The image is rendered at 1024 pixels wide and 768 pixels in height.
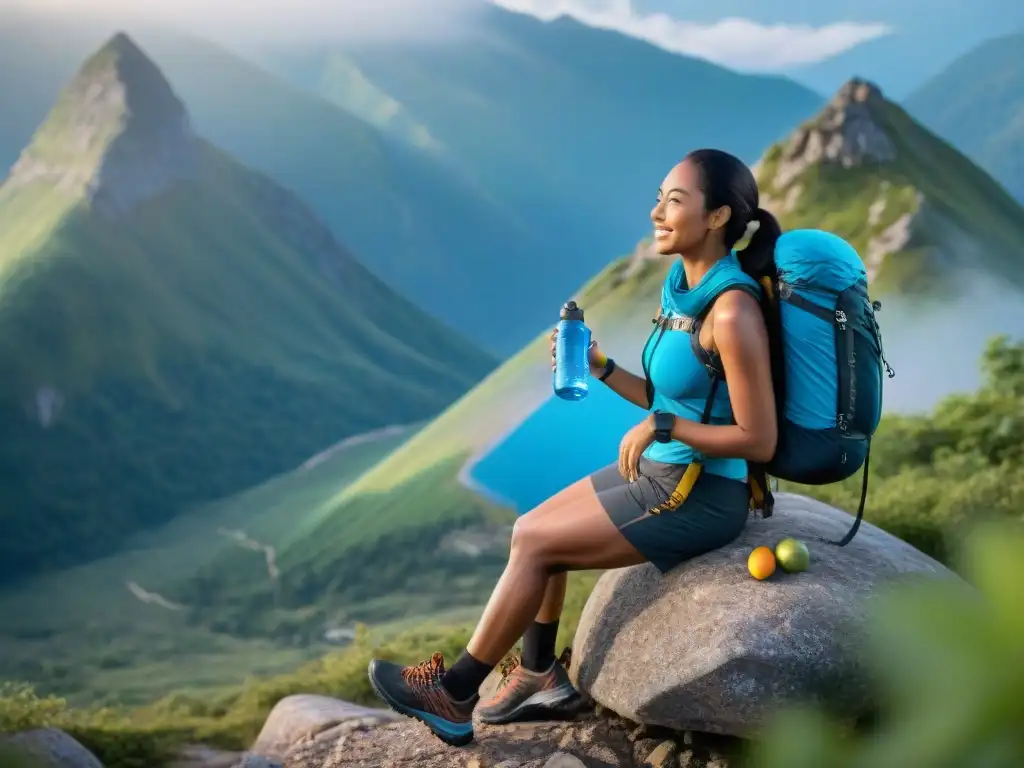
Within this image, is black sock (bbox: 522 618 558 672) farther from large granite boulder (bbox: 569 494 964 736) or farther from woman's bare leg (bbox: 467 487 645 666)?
woman's bare leg (bbox: 467 487 645 666)

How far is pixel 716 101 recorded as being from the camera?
19656mm

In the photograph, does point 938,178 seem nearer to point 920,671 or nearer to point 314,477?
point 314,477

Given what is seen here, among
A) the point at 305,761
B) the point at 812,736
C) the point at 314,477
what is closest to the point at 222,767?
the point at 305,761

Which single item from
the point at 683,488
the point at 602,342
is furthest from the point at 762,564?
the point at 602,342

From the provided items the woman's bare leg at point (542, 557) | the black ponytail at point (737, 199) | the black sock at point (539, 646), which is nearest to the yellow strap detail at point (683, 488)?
the woman's bare leg at point (542, 557)

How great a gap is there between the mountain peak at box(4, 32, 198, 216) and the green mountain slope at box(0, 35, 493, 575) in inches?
1.3

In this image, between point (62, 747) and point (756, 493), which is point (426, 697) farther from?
point (62, 747)

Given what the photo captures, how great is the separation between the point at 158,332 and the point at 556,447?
6624 millimetres

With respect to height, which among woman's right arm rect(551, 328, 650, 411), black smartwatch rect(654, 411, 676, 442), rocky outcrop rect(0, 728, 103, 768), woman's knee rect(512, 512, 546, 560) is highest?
woman's right arm rect(551, 328, 650, 411)

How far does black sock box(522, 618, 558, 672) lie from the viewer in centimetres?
338

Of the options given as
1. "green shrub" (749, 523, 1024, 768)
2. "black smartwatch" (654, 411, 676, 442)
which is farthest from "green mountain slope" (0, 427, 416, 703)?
"green shrub" (749, 523, 1024, 768)

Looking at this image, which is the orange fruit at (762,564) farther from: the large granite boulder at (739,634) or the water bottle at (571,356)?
the water bottle at (571,356)

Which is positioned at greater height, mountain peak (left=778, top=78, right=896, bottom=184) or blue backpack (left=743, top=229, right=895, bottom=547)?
mountain peak (left=778, top=78, right=896, bottom=184)

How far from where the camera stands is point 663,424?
271 centimetres
